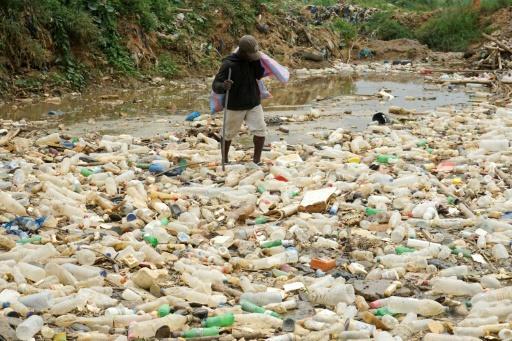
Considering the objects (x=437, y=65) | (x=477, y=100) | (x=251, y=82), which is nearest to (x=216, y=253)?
(x=251, y=82)

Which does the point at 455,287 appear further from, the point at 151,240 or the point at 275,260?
the point at 151,240

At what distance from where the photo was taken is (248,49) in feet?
21.7

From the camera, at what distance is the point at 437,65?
2311 cm

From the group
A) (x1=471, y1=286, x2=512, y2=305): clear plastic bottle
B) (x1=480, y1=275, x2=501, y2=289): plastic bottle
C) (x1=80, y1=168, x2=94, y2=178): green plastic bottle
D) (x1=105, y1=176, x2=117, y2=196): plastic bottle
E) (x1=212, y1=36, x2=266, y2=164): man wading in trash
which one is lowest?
(x1=80, y1=168, x2=94, y2=178): green plastic bottle

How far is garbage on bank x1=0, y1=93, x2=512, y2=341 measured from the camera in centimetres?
343

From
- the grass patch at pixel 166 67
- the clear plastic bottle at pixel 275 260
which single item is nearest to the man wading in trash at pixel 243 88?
the clear plastic bottle at pixel 275 260

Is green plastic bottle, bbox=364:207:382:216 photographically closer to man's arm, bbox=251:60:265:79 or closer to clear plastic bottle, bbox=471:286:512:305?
clear plastic bottle, bbox=471:286:512:305

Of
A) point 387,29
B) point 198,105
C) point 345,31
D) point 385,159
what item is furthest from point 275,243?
point 387,29

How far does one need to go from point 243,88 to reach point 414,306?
3.72 meters

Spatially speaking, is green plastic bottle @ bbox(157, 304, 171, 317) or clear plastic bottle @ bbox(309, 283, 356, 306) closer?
green plastic bottle @ bbox(157, 304, 171, 317)

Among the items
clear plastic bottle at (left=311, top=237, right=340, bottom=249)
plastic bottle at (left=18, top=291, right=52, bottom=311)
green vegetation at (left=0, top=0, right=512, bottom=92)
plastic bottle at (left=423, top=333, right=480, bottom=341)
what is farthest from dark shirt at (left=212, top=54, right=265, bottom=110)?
green vegetation at (left=0, top=0, right=512, bottom=92)

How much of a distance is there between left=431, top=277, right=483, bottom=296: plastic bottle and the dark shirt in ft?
11.4

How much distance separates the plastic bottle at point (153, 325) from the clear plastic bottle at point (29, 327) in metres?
0.45

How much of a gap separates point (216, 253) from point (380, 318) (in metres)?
1.43
